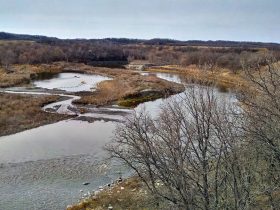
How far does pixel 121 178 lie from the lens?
2216cm

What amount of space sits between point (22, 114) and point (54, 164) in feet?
49.6

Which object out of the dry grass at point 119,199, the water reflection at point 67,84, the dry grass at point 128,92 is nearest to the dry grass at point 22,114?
the dry grass at point 128,92

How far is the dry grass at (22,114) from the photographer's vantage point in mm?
34513

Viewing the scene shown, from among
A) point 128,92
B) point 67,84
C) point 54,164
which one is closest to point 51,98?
point 128,92

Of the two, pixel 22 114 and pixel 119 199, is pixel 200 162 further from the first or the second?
pixel 22 114

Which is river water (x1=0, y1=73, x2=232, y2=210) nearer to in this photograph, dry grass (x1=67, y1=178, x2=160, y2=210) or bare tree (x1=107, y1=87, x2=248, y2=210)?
dry grass (x1=67, y1=178, x2=160, y2=210)

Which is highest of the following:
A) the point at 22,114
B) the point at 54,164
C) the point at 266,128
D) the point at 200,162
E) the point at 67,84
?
the point at 266,128

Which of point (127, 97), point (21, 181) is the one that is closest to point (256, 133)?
point (21, 181)

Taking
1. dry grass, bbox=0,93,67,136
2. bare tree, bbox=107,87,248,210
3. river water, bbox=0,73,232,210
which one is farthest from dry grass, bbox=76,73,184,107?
bare tree, bbox=107,87,248,210

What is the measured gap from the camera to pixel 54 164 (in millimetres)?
25109

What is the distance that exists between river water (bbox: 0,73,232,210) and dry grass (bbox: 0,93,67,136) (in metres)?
1.19

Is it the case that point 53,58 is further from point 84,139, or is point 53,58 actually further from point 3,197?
point 3,197

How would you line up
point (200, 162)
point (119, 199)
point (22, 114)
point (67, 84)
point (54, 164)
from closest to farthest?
point (200, 162), point (119, 199), point (54, 164), point (22, 114), point (67, 84)

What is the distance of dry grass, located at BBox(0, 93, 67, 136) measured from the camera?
34513mm
